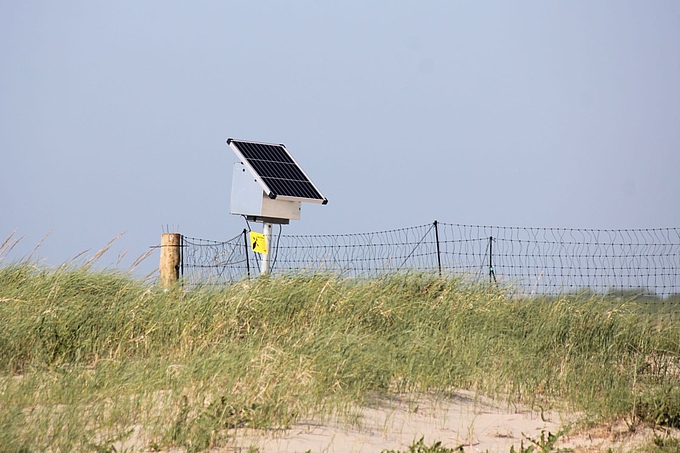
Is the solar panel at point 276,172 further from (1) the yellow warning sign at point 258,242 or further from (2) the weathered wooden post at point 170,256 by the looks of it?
(2) the weathered wooden post at point 170,256

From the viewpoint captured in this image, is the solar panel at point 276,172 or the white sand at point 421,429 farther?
the solar panel at point 276,172

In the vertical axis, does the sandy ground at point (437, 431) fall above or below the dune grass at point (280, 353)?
below

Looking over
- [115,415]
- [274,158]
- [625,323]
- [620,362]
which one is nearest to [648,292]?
[625,323]

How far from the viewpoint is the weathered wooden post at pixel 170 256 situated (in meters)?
8.84

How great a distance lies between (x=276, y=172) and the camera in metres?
8.59

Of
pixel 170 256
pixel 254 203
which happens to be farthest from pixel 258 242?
pixel 170 256

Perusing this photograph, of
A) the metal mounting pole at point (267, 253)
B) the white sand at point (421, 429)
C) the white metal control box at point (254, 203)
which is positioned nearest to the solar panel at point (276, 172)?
the white metal control box at point (254, 203)

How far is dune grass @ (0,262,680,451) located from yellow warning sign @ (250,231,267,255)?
2.75 feet

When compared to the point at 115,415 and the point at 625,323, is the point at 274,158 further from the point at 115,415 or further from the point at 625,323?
the point at 115,415

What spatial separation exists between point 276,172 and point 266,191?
1.94 ft

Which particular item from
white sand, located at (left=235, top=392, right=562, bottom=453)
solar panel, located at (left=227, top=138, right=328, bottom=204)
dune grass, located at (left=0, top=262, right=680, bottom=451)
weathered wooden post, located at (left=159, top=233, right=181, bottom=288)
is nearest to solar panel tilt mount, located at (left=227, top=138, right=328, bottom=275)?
solar panel, located at (left=227, top=138, right=328, bottom=204)

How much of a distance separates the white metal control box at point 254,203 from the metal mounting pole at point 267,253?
10 cm

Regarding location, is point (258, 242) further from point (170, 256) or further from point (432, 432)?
point (432, 432)

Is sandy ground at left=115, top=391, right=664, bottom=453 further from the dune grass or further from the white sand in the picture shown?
the dune grass
